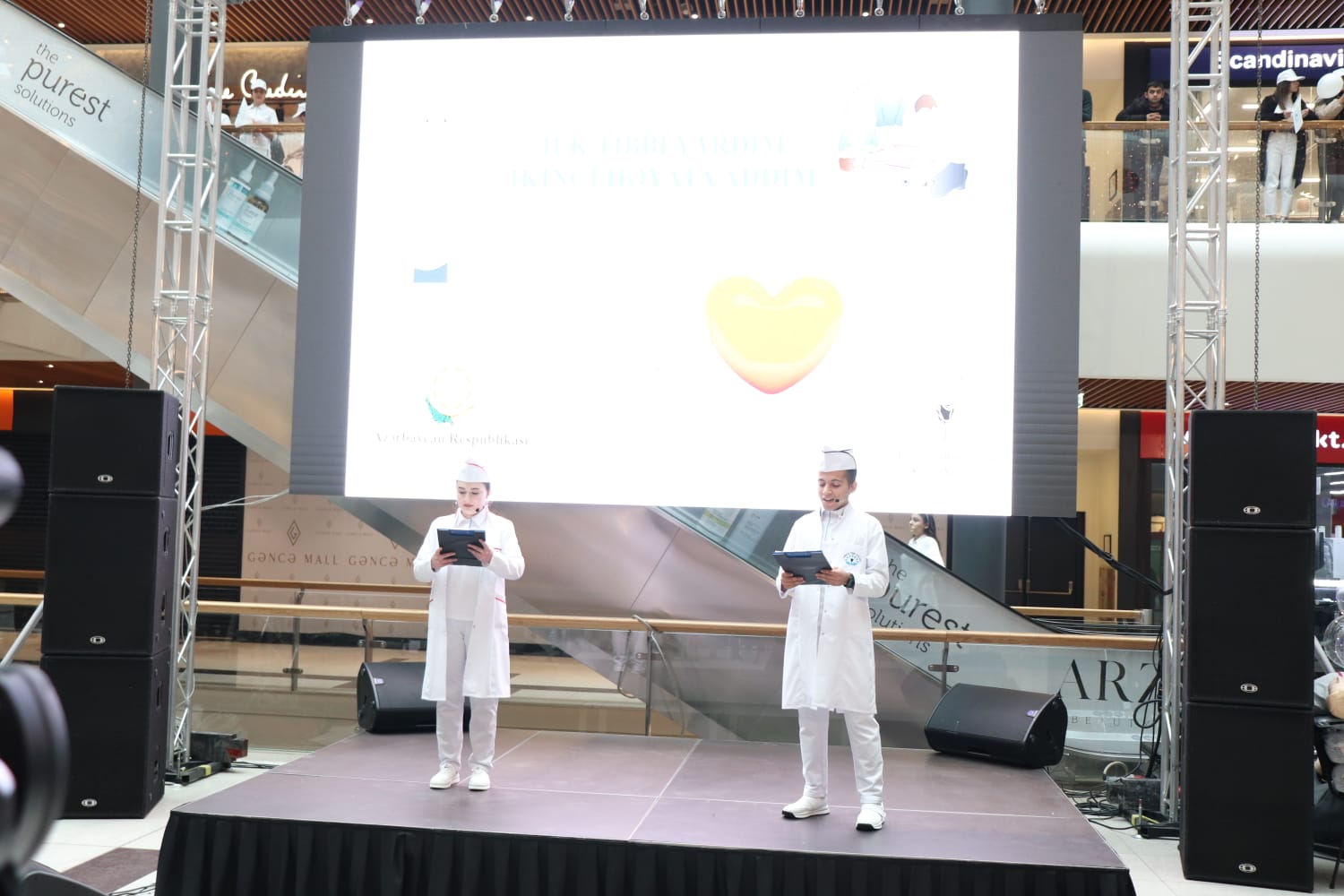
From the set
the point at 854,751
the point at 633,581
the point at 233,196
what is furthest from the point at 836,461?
the point at 233,196

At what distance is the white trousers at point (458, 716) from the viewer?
530 centimetres

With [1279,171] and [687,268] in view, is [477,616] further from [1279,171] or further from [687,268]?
[1279,171]

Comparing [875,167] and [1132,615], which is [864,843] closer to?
[875,167]

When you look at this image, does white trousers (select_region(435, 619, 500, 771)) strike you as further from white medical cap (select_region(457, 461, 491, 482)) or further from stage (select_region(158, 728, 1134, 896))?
white medical cap (select_region(457, 461, 491, 482))

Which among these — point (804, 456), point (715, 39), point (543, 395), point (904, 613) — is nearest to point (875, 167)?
point (715, 39)

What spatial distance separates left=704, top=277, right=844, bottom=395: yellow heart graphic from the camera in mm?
6730

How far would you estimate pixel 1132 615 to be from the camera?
10.3 m

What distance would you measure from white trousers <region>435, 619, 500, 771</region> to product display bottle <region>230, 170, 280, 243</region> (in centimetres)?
380

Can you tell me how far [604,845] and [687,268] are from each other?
11.7 ft

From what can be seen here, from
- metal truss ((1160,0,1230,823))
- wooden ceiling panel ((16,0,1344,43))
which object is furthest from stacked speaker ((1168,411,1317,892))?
wooden ceiling panel ((16,0,1344,43))

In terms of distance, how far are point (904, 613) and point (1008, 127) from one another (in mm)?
3106

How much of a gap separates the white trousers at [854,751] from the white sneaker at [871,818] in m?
0.03

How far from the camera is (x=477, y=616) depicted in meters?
5.32

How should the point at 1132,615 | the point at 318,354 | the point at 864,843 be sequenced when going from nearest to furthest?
the point at 864,843 < the point at 318,354 < the point at 1132,615
